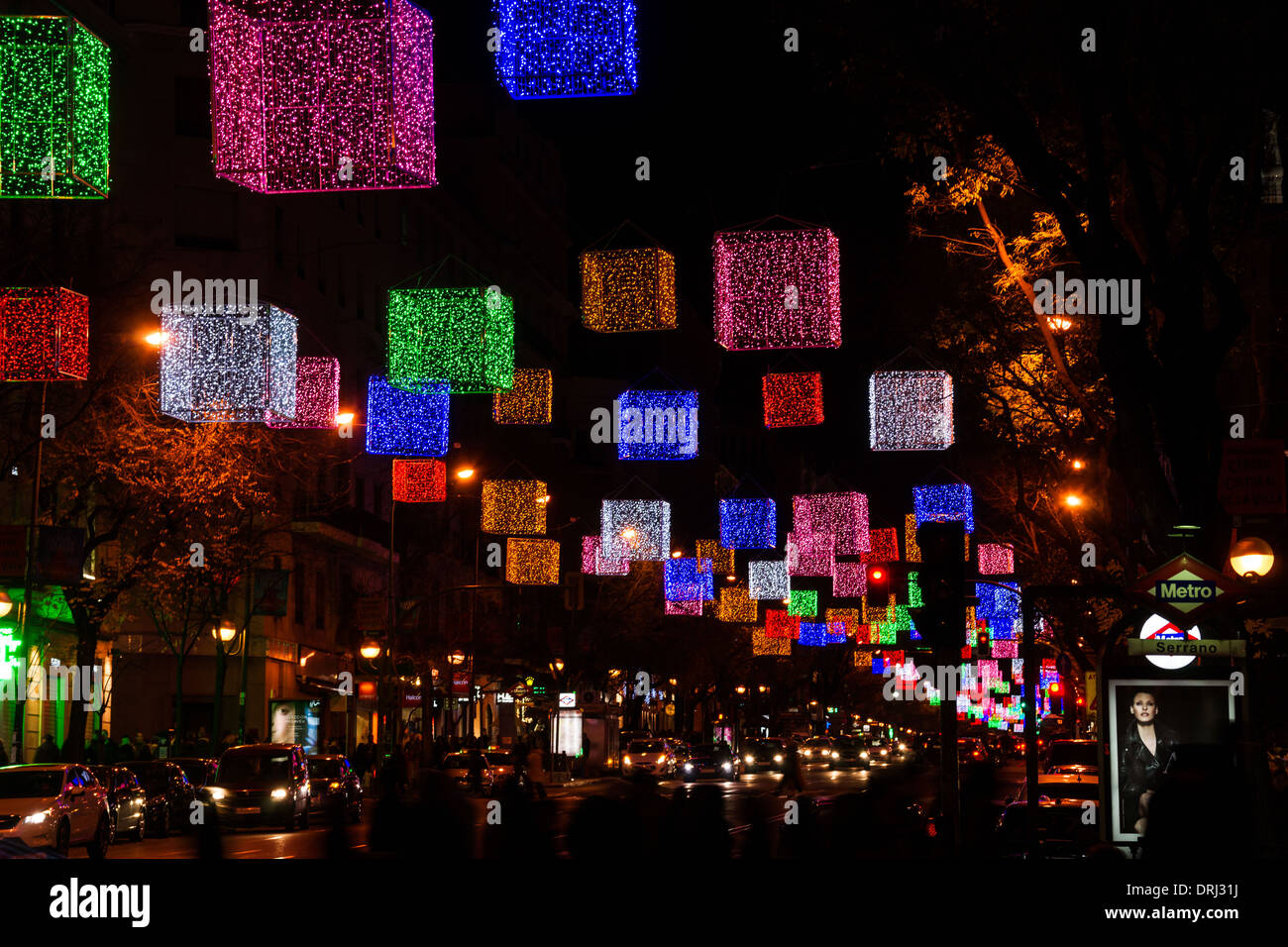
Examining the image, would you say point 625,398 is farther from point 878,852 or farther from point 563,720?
point 563,720

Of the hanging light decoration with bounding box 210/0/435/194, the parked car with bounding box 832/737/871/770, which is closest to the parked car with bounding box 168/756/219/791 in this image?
the hanging light decoration with bounding box 210/0/435/194

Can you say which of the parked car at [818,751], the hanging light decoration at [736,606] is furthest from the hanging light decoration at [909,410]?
the parked car at [818,751]

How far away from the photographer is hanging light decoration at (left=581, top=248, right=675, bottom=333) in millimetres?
22016

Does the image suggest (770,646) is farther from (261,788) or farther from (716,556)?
(261,788)

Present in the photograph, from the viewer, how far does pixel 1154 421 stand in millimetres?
19781

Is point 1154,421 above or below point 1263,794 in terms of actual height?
above

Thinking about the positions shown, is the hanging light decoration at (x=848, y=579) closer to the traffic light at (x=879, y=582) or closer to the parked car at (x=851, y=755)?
the traffic light at (x=879, y=582)

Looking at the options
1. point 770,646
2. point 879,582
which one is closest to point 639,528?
point 879,582

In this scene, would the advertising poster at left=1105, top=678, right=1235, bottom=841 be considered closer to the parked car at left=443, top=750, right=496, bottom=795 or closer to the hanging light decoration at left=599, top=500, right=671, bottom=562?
the hanging light decoration at left=599, top=500, right=671, bottom=562

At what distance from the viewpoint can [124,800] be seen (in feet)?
105

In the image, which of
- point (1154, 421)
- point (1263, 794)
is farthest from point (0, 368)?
point (1263, 794)

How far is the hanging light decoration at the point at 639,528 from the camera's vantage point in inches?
1633

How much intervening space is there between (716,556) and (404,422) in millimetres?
44177

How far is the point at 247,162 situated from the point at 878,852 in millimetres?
9553
